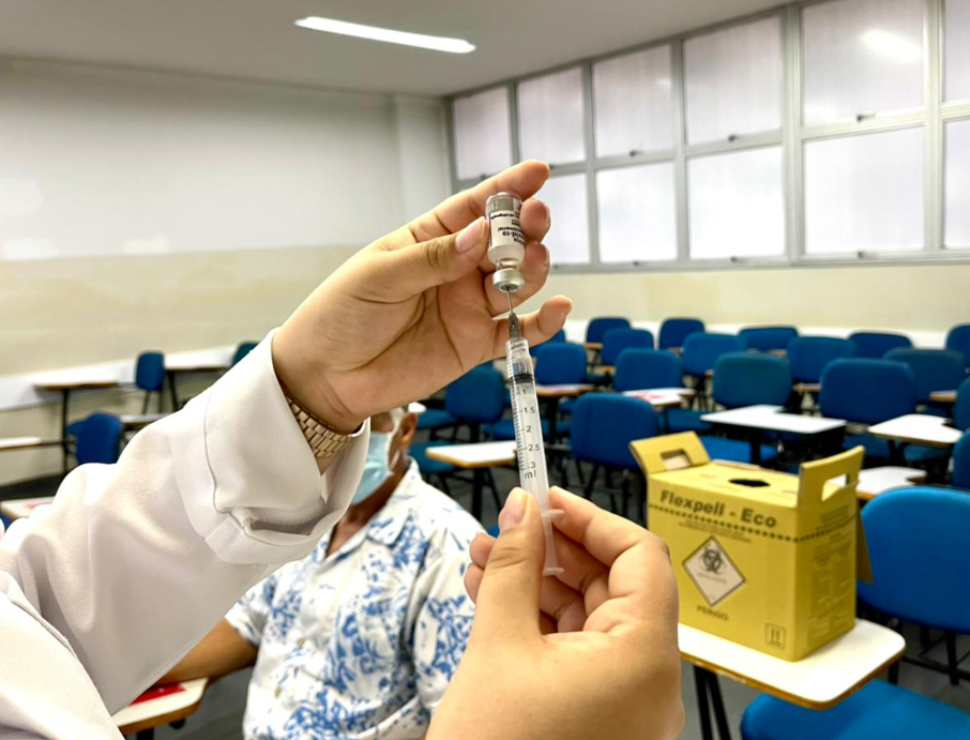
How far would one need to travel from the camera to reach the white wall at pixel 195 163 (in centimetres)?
645

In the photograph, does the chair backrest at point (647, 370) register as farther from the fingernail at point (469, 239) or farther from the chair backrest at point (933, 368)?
the fingernail at point (469, 239)

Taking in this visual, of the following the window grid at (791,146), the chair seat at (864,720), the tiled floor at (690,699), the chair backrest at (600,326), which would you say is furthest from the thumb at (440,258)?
the chair backrest at (600,326)

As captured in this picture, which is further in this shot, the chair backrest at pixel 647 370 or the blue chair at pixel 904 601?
the chair backrest at pixel 647 370

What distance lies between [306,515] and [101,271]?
22.4 ft

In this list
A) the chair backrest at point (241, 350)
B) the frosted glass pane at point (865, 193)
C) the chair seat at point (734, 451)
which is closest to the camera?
the chair seat at point (734, 451)

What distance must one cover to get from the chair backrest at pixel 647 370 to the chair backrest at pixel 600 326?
2.03 m

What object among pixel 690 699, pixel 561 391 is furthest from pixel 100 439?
pixel 690 699

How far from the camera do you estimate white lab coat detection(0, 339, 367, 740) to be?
86 centimetres

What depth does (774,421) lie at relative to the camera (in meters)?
3.78

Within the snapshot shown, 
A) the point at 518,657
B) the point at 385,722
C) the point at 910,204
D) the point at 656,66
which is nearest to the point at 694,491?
the point at 385,722

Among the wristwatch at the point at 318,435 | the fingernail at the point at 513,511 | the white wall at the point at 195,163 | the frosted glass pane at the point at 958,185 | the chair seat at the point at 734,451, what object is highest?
the white wall at the point at 195,163

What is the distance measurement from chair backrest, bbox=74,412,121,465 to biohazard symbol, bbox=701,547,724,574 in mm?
3039

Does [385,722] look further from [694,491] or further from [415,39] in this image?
[415,39]

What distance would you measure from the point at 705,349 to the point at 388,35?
3.74m
